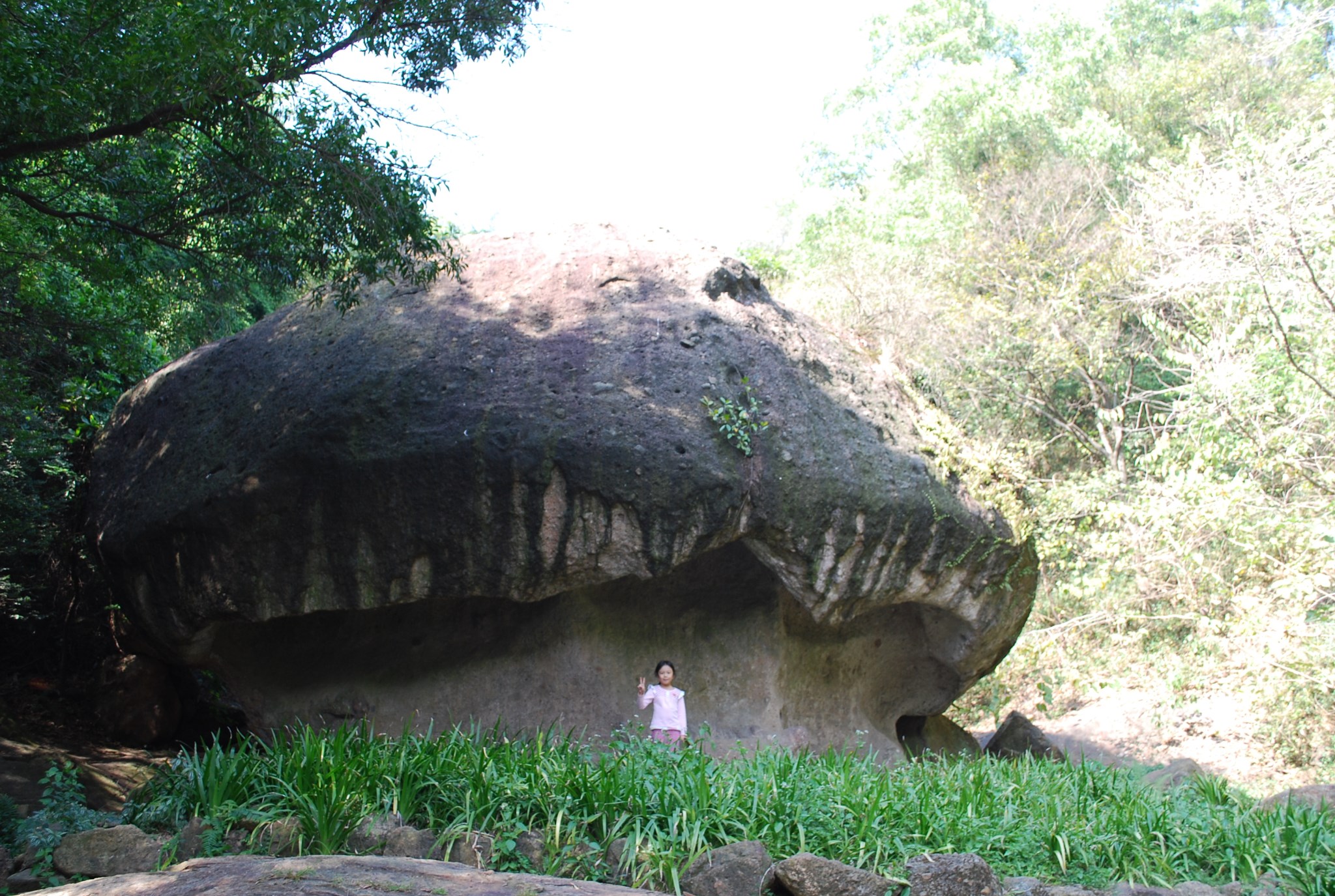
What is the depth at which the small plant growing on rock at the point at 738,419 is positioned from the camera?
655 centimetres

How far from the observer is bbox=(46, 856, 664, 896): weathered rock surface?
11.6ft

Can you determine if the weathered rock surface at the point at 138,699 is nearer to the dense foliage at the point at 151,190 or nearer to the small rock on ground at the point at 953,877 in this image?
the dense foliage at the point at 151,190

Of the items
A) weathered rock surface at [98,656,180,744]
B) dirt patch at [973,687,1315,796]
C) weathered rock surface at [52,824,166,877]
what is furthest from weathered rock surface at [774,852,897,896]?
dirt patch at [973,687,1315,796]

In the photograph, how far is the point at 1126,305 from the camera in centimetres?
1400

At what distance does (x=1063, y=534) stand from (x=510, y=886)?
11.3 m

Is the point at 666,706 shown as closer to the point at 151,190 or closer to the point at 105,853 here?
the point at 105,853

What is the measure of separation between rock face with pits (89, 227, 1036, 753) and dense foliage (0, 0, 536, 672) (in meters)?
0.76

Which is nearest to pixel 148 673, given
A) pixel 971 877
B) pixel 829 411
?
pixel 829 411

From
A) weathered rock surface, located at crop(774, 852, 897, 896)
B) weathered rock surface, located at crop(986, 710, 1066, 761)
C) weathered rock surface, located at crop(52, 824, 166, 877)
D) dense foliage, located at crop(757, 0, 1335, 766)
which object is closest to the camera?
weathered rock surface, located at crop(774, 852, 897, 896)

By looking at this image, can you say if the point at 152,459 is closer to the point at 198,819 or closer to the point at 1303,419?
the point at 198,819

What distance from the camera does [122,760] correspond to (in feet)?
28.1

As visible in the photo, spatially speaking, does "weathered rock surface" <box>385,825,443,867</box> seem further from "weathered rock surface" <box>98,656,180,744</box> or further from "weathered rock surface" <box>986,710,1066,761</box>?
"weathered rock surface" <box>986,710,1066,761</box>

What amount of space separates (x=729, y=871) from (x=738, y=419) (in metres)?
3.01

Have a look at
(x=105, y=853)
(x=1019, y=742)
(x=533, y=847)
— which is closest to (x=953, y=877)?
(x=533, y=847)
